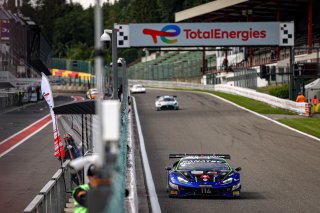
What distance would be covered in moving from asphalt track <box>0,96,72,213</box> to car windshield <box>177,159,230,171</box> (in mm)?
3814

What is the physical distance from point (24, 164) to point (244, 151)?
26.4 feet

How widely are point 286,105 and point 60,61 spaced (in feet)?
312

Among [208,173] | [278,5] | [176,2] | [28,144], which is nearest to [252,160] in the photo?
[208,173]

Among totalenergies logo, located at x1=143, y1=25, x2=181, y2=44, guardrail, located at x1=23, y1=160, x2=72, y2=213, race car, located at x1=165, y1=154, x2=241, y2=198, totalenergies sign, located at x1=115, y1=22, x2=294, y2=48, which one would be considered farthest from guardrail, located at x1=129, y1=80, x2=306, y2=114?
guardrail, located at x1=23, y1=160, x2=72, y2=213

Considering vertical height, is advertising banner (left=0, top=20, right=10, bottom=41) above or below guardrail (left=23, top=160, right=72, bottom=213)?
above

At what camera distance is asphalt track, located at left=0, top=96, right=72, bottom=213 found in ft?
63.7

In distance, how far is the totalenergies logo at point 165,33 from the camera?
51.1 meters

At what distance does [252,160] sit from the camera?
2598cm

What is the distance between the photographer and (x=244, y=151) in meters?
28.7

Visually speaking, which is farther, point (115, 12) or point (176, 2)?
point (115, 12)

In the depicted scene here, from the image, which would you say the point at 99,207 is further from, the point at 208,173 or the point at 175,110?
the point at 175,110

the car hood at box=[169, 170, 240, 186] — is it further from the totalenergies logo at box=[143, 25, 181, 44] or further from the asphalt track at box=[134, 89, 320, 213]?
the totalenergies logo at box=[143, 25, 181, 44]

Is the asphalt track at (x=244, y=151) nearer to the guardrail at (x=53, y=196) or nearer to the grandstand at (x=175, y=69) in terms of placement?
Result: the guardrail at (x=53, y=196)

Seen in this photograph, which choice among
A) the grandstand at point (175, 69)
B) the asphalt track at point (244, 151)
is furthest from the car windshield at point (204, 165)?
the grandstand at point (175, 69)
